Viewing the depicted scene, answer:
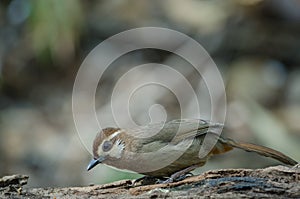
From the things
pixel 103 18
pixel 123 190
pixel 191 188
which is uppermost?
pixel 103 18

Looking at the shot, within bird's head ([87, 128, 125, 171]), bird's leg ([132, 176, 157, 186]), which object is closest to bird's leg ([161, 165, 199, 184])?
bird's leg ([132, 176, 157, 186])

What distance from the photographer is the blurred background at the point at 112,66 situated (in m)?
7.79

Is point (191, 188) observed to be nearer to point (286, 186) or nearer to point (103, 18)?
point (286, 186)

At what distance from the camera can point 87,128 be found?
306 inches

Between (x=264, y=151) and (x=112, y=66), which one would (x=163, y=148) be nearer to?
(x=264, y=151)

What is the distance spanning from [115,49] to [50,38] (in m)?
1.24

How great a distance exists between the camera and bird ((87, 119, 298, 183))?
164 inches

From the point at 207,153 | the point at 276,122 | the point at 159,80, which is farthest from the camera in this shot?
the point at 159,80

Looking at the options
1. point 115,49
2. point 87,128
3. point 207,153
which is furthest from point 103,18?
point 207,153

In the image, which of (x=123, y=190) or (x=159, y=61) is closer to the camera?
(x=123, y=190)

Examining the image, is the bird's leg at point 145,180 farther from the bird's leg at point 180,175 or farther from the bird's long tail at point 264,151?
the bird's long tail at point 264,151

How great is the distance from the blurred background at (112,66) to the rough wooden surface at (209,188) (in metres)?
3.49

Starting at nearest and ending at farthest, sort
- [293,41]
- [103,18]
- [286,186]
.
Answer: [286,186]
[293,41]
[103,18]

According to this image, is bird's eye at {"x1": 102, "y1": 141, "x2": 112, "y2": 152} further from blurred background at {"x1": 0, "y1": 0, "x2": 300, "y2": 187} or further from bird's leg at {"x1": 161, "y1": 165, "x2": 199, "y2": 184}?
blurred background at {"x1": 0, "y1": 0, "x2": 300, "y2": 187}
